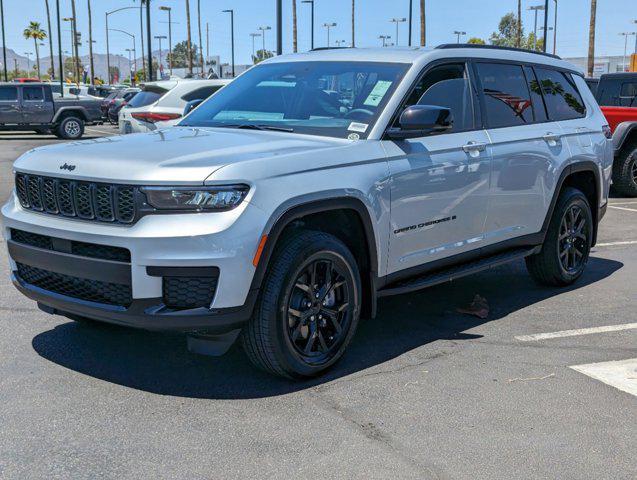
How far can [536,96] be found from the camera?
6.45 meters

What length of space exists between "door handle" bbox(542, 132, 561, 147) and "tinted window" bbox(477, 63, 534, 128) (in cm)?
18

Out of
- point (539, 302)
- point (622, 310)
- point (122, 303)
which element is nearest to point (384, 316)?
point (539, 302)

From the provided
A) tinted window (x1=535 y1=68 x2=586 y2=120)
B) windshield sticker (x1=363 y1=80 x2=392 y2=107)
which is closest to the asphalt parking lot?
windshield sticker (x1=363 y1=80 x2=392 y2=107)

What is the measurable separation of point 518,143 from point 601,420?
8.28 ft

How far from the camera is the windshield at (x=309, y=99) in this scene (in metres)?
5.00

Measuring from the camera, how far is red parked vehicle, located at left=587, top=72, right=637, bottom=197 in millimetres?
12406

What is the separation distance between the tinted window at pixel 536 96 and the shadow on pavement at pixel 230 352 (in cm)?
146

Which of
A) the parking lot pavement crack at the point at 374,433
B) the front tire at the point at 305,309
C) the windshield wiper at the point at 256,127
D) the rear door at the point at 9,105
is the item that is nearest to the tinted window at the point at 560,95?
the windshield wiper at the point at 256,127

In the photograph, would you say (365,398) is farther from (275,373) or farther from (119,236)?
(119,236)

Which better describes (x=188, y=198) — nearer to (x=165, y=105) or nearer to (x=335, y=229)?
(x=335, y=229)

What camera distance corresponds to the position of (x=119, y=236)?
394 cm

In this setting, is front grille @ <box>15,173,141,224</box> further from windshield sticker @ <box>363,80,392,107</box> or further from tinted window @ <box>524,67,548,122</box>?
tinted window @ <box>524,67,548,122</box>

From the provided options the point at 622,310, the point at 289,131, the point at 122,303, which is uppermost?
the point at 289,131

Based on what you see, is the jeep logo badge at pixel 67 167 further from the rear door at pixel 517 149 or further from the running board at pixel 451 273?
the rear door at pixel 517 149
